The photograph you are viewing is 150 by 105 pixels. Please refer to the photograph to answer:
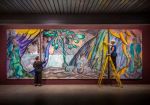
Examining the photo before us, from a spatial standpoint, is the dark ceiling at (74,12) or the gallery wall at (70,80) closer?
the dark ceiling at (74,12)

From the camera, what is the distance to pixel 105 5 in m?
10.3

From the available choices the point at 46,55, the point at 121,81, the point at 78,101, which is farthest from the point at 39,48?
the point at 78,101

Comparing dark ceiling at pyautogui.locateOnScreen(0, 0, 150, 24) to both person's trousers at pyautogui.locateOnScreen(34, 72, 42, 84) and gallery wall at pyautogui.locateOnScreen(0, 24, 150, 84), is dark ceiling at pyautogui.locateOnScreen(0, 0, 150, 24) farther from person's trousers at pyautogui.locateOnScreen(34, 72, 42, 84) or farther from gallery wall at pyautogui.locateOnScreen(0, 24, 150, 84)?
person's trousers at pyautogui.locateOnScreen(34, 72, 42, 84)

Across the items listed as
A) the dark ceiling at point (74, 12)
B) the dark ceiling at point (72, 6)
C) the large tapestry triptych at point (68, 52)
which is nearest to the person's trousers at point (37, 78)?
the large tapestry triptych at point (68, 52)

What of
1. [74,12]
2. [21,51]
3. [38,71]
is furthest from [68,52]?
[74,12]

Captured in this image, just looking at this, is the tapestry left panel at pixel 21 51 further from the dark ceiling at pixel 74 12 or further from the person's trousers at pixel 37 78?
the dark ceiling at pixel 74 12

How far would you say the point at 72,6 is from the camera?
10.6m

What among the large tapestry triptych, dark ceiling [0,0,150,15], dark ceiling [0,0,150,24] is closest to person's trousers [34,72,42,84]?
the large tapestry triptych

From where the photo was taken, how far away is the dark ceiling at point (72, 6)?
969cm

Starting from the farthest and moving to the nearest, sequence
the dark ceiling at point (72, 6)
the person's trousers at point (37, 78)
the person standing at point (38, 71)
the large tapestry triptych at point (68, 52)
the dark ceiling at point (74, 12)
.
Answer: the large tapestry triptych at point (68, 52)
the person's trousers at point (37, 78)
the person standing at point (38, 71)
the dark ceiling at point (74, 12)
the dark ceiling at point (72, 6)

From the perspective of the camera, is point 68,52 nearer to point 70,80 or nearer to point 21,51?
point 70,80

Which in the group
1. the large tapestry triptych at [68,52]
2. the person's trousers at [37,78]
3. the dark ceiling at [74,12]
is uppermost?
the dark ceiling at [74,12]

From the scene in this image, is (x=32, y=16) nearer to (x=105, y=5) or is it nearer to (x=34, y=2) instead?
(x=34, y=2)

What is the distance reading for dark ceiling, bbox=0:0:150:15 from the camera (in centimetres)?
969
